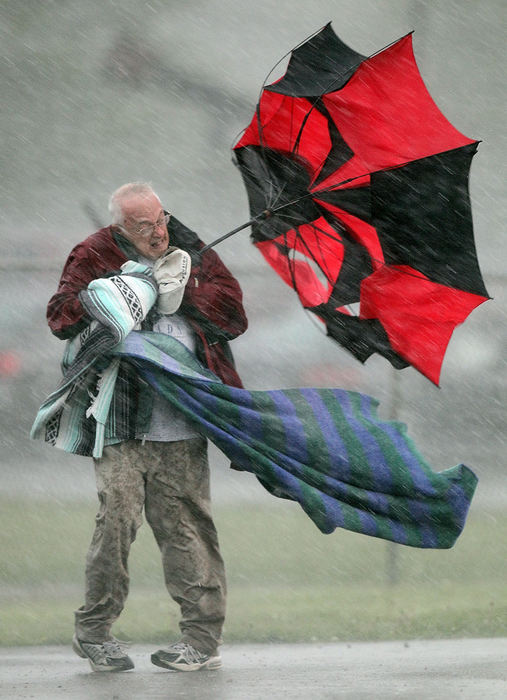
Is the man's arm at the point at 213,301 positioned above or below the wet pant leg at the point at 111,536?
above

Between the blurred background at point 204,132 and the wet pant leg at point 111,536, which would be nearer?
the wet pant leg at point 111,536

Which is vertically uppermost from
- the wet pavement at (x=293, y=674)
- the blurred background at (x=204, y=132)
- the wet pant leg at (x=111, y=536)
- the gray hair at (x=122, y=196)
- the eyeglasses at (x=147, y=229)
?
the blurred background at (x=204, y=132)

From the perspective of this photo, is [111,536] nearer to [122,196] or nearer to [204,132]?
[122,196]

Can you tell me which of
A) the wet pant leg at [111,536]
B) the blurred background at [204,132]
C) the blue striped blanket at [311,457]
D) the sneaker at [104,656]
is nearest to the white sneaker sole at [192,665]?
the sneaker at [104,656]

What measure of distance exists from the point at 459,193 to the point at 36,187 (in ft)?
59.1

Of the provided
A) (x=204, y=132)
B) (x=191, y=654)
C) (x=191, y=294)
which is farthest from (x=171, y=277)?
(x=204, y=132)

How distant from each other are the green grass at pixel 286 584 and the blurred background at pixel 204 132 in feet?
11.5

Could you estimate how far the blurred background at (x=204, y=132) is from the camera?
13.6m

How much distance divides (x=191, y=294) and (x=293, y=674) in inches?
65.1

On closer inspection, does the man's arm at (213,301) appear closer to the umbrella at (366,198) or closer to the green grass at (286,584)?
the umbrella at (366,198)

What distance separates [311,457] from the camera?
5535mm

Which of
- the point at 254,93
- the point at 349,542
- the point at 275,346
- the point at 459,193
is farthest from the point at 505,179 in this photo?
the point at 459,193

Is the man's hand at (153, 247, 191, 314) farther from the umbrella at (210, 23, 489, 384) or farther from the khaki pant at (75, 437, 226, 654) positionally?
the khaki pant at (75, 437, 226, 654)

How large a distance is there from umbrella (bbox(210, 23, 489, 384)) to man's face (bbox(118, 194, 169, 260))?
1.05 feet
